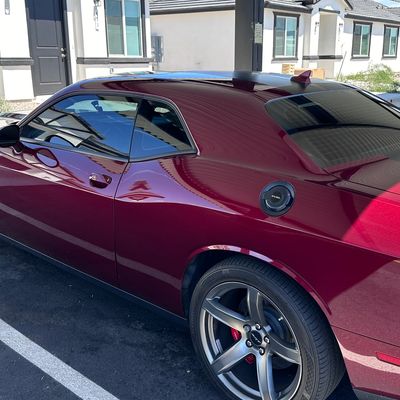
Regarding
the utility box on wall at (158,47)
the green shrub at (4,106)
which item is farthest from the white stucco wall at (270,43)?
the green shrub at (4,106)

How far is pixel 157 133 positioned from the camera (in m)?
2.80

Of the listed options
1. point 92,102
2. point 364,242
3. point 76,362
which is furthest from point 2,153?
point 364,242

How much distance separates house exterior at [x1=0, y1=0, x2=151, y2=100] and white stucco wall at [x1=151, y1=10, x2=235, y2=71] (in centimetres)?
554

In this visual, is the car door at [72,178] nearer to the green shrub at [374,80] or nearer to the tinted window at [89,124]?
the tinted window at [89,124]

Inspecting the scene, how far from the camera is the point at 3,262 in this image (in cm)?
420

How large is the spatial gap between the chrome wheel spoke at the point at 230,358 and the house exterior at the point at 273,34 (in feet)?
57.2

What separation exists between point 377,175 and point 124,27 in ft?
40.6

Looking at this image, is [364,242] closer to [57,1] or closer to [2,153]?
[2,153]

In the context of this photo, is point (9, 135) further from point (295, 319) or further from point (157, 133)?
point (295, 319)

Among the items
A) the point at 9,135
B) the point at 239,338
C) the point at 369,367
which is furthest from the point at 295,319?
the point at 9,135

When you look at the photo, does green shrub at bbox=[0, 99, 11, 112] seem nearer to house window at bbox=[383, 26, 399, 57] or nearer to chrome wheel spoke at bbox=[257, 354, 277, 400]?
chrome wheel spoke at bbox=[257, 354, 277, 400]

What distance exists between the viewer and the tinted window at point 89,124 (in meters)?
2.97

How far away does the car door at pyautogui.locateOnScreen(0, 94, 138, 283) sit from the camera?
9.65ft

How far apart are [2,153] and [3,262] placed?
987 millimetres
